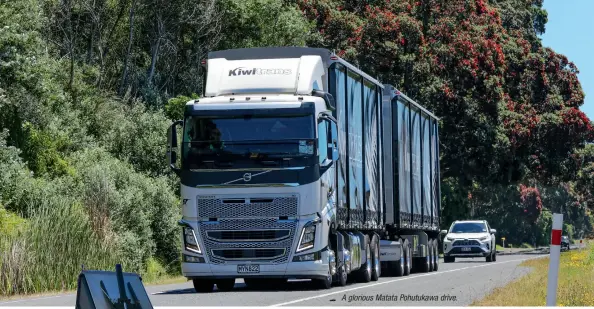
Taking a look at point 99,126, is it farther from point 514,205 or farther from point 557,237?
point 514,205

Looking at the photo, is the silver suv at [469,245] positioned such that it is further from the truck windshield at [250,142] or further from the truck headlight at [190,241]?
the truck windshield at [250,142]

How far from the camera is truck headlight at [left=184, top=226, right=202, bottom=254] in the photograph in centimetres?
2122

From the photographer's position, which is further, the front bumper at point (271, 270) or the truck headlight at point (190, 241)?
the truck headlight at point (190, 241)

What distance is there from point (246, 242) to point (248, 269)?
47 cm

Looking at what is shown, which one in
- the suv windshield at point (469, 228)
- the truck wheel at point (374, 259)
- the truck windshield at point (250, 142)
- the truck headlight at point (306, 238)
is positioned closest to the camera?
the truck windshield at point (250, 142)

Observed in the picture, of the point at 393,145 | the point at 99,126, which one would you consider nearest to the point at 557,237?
the point at 393,145

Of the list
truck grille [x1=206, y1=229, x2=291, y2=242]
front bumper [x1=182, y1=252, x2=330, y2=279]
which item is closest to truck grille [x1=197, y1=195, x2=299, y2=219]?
truck grille [x1=206, y1=229, x2=291, y2=242]

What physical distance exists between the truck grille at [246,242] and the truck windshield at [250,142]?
1038 mm

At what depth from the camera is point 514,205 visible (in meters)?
96.4

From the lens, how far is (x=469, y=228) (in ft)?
154

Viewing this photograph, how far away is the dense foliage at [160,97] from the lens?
2877 centimetres

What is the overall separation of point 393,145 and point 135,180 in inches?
329

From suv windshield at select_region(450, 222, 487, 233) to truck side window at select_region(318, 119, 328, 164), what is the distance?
26.3 meters

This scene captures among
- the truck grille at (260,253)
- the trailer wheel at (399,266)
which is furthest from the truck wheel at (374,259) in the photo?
the truck grille at (260,253)
